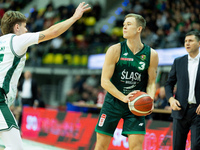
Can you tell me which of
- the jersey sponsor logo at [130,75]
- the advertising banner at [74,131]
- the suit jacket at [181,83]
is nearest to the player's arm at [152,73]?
the jersey sponsor logo at [130,75]

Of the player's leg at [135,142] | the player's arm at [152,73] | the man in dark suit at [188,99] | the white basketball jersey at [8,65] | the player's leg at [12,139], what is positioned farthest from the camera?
the man in dark suit at [188,99]

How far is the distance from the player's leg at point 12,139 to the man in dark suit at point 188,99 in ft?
7.98

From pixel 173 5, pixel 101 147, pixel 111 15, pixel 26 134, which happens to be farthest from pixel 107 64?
pixel 111 15

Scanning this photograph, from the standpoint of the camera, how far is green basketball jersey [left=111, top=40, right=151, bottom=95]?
4398 millimetres

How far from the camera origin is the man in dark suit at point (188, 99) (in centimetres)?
473

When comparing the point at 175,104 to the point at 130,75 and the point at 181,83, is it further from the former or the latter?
the point at 130,75

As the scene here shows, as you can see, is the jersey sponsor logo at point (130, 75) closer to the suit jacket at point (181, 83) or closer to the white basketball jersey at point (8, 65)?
the suit jacket at point (181, 83)

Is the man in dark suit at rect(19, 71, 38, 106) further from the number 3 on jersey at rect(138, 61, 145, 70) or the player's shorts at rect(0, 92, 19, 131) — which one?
the player's shorts at rect(0, 92, 19, 131)

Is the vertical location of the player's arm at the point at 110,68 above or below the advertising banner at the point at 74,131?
above

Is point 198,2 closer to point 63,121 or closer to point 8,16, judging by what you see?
point 63,121

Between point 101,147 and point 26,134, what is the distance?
6.77 m

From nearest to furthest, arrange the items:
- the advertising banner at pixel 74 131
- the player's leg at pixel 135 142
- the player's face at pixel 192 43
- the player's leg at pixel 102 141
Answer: the player's leg at pixel 135 142 → the player's leg at pixel 102 141 → the player's face at pixel 192 43 → the advertising banner at pixel 74 131

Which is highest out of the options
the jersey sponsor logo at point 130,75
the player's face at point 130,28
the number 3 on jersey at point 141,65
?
the player's face at point 130,28

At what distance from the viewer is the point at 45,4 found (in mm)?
24484
